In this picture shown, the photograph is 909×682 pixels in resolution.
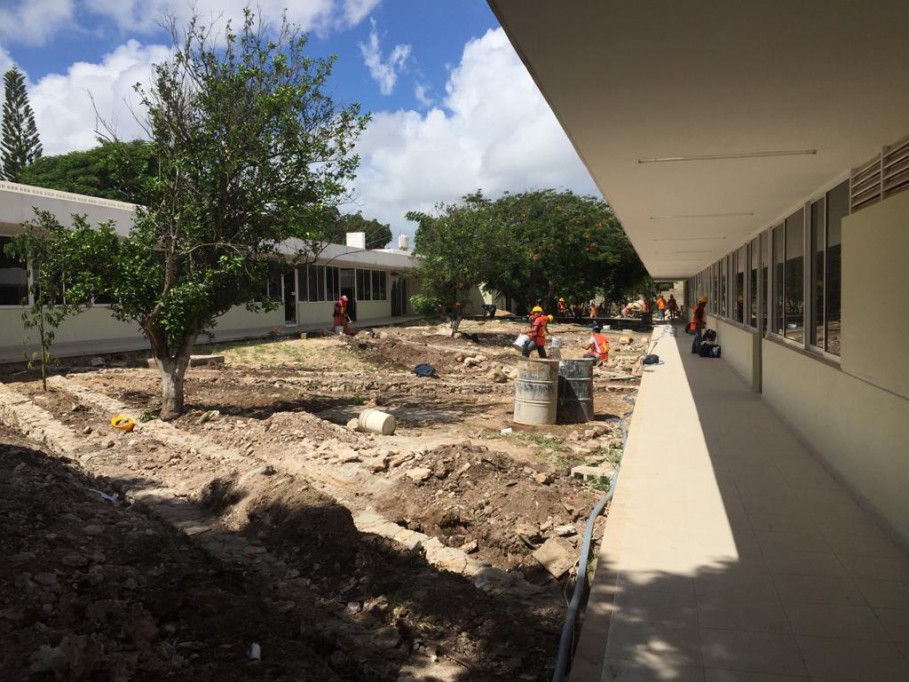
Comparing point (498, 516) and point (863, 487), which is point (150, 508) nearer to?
point (498, 516)

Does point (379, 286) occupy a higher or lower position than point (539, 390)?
higher

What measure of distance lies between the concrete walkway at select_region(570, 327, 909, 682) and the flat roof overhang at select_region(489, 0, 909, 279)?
2694 millimetres

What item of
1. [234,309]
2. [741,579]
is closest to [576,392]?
[741,579]

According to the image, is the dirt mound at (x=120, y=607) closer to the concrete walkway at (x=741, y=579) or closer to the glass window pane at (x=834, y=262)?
the concrete walkway at (x=741, y=579)

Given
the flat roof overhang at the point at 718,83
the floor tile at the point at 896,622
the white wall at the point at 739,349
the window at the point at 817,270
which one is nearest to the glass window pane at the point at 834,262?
the window at the point at 817,270

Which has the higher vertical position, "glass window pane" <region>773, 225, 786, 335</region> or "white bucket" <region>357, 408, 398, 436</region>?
"glass window pane" <region>773, 225, 786, 335</region>

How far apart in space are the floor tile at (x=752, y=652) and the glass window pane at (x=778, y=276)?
687cm

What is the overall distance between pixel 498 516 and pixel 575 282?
105 ft

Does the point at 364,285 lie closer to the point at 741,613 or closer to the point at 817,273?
the point at 817,273

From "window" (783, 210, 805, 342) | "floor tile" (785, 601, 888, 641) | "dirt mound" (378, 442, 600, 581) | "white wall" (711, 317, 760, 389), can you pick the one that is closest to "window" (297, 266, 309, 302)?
"white wall" (711, 317, 760, 389)

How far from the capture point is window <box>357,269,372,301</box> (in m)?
33.0

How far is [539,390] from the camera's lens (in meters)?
9.87

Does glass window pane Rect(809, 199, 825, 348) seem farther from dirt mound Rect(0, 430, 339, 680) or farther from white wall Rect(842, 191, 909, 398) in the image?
dirt mound Rect(0, 430, 339, 680)

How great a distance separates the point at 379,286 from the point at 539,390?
87.4ft
